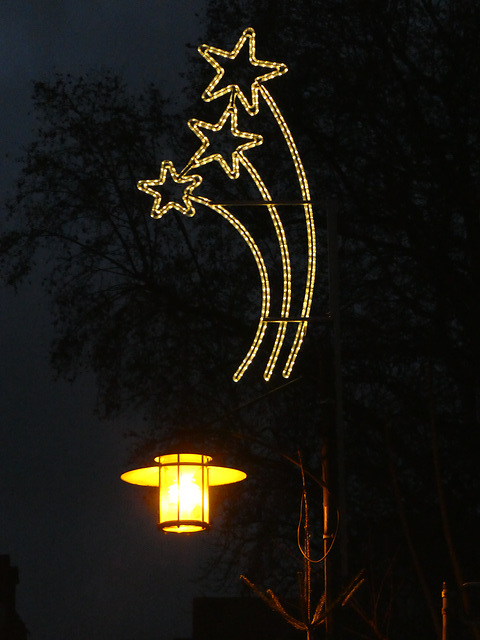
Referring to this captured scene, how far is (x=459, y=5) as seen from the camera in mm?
14797

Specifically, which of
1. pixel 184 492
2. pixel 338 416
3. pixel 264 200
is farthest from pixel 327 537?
pixel 264 200

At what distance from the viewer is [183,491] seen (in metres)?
7.55

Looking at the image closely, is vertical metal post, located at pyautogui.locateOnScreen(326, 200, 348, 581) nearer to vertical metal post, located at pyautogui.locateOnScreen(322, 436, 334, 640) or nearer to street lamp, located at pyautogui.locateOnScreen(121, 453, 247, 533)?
vertical metal post, located at pyautogui.locateOnScreen(322, 436, 334, 640)

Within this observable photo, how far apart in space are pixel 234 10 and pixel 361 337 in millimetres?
4712

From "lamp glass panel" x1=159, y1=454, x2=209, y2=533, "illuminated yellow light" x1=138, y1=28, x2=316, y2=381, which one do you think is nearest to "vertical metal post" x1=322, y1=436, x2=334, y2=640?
"illuminated yellow light" x1=138, y1=28, x2=316, y2=381

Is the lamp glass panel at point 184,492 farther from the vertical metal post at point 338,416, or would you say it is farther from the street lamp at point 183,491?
the vertical metal post at point 338,416

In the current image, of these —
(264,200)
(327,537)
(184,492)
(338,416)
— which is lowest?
(327,537)

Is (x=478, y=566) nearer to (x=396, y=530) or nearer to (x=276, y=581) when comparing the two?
(x=396, y=530)

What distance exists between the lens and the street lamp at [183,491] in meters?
7.53

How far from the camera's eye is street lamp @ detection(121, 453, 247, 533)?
7.53 meters

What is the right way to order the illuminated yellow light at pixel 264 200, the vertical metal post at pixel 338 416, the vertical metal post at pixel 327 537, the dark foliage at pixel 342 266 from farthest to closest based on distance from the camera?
the dark foliage at pixel 342 266 < the illuminated yellow light at pixel 264 200 < the vertical metal post at pixel 327 537 < the vertical metal post at pixel 338 416

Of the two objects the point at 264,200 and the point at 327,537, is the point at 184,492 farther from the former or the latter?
the point at 264,200

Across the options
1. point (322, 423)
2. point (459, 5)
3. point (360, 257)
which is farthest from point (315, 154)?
point (322, 423)

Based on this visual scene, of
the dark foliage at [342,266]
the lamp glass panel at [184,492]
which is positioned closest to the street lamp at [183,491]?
the lamp glass panel at [184,492]
